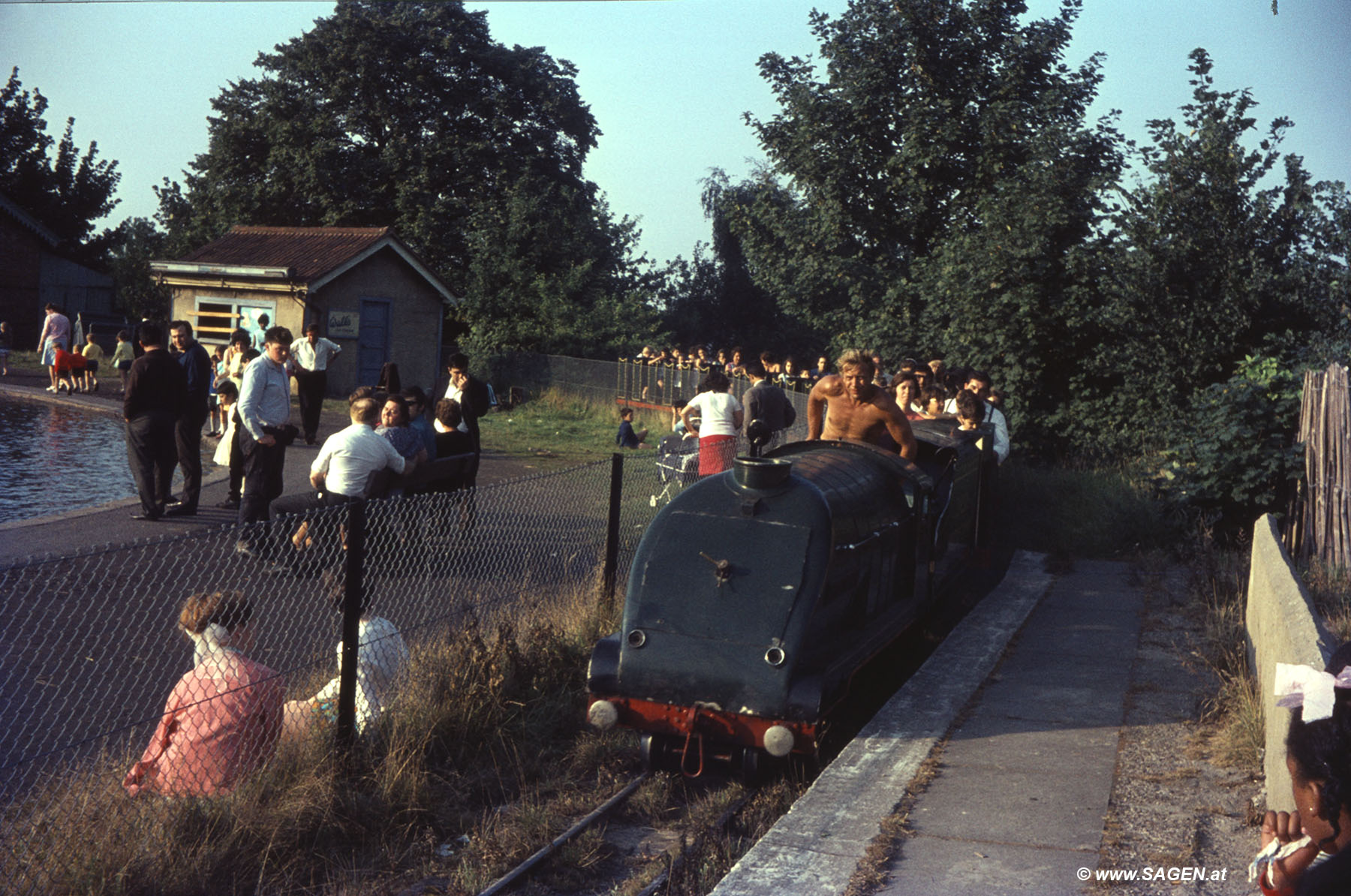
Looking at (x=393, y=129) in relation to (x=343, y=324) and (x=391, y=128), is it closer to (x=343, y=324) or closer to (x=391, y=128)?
(x=391, y=128)

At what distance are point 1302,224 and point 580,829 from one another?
47.8 feet

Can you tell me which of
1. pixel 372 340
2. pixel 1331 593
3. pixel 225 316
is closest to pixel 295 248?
pixel 225 316

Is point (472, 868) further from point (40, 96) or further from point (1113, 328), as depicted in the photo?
point (40, 96)

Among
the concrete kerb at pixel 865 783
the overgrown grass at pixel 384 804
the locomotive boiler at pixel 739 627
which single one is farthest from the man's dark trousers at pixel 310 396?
the locomotive boiler at pixel 739 627

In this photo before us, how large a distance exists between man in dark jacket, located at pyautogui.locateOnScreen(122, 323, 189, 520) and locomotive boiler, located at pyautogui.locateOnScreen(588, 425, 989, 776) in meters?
6.48

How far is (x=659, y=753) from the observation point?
6121 millimetres

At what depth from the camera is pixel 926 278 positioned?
69.2ft

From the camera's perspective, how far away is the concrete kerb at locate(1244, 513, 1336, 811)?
465cm

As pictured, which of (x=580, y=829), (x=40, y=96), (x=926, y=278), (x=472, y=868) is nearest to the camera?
(x=472, y=868)

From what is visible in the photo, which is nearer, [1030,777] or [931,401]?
[1030,777]

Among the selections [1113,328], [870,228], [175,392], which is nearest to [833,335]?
[870,228]

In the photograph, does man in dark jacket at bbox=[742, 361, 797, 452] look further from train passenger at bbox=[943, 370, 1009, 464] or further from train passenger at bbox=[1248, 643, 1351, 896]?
train passenger at bbox=[1248, 643, 1351, 896]

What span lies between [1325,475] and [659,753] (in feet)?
24.5

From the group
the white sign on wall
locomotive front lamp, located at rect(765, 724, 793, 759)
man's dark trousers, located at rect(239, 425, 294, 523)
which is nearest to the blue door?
the white sign on wall
